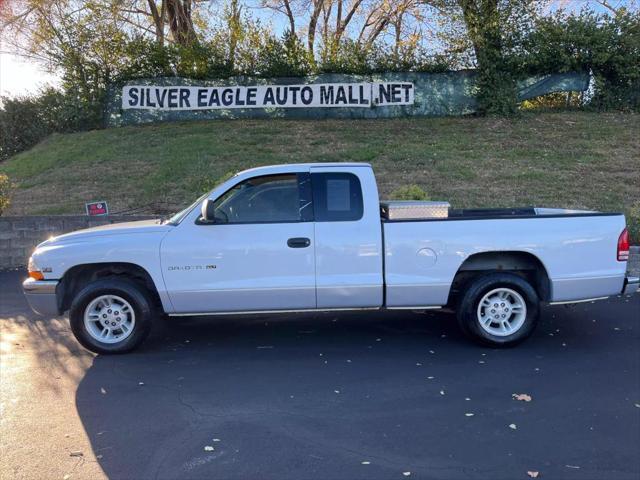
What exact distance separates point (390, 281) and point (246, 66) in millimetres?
14075

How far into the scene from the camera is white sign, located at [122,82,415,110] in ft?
56.4

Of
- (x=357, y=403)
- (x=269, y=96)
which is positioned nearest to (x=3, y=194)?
(x=269, y=96)

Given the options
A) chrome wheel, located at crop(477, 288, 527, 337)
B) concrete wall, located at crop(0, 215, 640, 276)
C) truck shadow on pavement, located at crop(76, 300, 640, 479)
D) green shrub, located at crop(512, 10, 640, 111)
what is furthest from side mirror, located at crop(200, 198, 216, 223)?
green shrub, located at crop(512, 10, 640, 111)

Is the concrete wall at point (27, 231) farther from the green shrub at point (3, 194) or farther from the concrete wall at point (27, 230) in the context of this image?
the green shrub at point (3, 194)

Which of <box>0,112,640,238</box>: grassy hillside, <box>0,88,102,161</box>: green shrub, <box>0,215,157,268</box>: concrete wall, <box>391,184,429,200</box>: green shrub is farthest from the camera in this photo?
<box>0,88,102,161</box>: green shrub

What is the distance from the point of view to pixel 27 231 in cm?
983

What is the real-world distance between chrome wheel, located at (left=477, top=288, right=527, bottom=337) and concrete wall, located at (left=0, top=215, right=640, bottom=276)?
20.6ft

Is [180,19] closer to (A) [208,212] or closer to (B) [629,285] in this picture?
(A) [208,212]

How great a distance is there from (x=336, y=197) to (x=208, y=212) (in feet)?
4.09

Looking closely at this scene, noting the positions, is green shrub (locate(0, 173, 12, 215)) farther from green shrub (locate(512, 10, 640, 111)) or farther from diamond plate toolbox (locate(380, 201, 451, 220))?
green shrub (locate(512, 10, 640, 111))

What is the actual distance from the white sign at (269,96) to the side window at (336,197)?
39.8ft

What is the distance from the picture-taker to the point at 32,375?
5145 millimetres

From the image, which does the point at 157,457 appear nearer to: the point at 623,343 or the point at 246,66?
the point at 623,343

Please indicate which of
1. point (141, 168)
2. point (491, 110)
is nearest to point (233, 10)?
point (141, 168)
